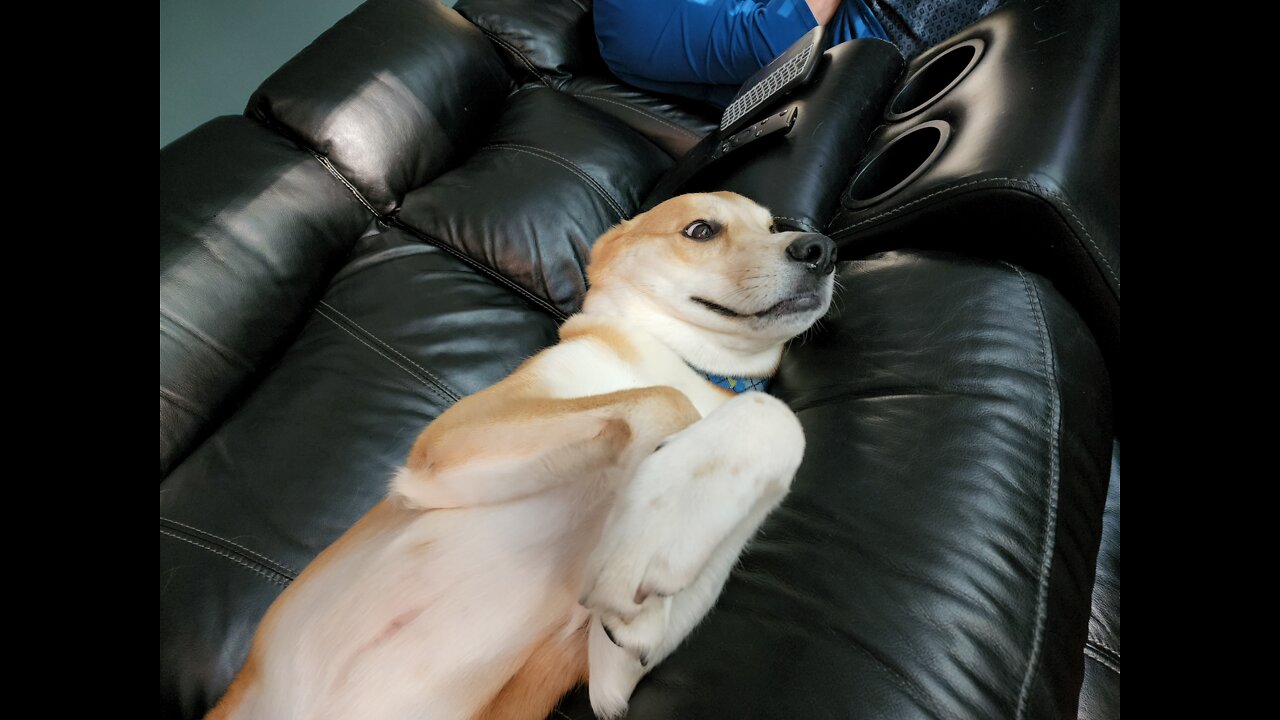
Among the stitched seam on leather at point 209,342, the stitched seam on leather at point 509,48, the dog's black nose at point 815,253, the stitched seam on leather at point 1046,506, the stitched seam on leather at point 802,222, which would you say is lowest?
the stitched seam on leather at point 1046,506

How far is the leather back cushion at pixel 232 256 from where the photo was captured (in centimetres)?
154

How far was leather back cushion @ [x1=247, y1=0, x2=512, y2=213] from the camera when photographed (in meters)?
1.95

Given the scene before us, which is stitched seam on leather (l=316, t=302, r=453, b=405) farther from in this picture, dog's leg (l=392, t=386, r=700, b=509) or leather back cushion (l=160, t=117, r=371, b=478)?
dog's leg (l=392, t=386, r=700, b=509)

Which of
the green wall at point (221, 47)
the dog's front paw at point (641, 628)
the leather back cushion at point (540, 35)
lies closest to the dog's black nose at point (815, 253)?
the dog's front paw at point (641, 628)

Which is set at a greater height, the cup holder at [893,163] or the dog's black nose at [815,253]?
the dog's black nose at [815,253]

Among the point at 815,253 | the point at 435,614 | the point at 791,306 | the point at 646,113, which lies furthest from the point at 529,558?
the point at 646,113

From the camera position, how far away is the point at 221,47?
2.98 metres

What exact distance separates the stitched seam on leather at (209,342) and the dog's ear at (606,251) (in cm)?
102

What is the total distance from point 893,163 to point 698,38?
3.76 feet

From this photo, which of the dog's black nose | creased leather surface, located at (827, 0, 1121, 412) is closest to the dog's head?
the dog's black nose

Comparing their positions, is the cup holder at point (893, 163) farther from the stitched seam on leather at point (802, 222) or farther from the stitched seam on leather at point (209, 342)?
the stitched seam on leather at point (209, 342)
